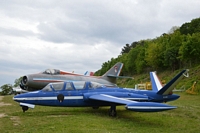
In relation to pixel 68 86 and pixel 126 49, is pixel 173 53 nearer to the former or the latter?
pixel 68 86

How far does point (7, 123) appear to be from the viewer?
29.0 ft

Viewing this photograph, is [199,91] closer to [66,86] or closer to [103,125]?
[66,86]

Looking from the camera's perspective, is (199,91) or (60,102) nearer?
(60,102)

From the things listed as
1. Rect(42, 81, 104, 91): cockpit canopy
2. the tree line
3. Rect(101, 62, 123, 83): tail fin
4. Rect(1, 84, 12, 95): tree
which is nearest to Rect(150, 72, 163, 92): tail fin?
Rect(42, 81, 104, 91): cockpit canopy

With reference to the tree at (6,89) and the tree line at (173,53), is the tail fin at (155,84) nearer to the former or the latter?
the tree line at (173,53)

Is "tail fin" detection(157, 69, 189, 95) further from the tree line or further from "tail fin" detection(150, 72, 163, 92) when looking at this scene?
the tree line

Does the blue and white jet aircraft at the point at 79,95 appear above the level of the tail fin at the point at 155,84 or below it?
below

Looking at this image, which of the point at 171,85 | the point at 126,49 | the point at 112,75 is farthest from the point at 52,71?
the point at 126,49

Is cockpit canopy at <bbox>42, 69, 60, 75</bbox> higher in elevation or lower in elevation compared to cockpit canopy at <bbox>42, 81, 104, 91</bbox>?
higher

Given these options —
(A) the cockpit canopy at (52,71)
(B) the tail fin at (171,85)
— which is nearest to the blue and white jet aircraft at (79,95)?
(B) the tail fin at (171,85)

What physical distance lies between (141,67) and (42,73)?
40.9m

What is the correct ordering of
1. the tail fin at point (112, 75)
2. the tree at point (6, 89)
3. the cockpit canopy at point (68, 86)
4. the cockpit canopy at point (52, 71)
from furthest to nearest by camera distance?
1. the tree at point (6, 89)
2. the tail fin at point (112, 75)
3. the cockpit canopy at point (52, 71)
4. the cockpit canopy at point (68, 86)

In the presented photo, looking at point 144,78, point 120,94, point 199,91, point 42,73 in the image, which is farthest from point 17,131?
point 144,78

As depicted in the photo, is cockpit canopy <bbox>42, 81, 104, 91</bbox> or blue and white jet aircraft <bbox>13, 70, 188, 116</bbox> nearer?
blue and white jet aircraft <bbox>13, 70, 188, 116</bbox>
